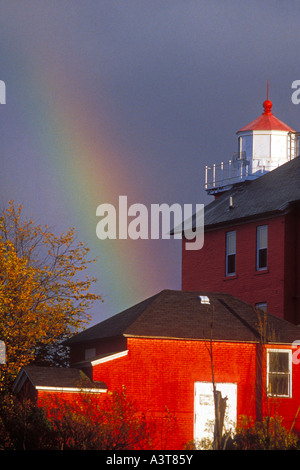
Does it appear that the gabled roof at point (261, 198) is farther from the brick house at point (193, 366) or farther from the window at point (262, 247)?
the brick house at point (193, 366)

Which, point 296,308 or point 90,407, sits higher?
point 296,308

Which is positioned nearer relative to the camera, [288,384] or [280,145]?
[288,384]

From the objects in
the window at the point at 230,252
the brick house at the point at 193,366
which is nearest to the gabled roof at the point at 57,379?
the brick house at the point at 193,366

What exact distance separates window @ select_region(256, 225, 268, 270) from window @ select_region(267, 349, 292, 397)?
827cm

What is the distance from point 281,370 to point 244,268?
10.0 meters

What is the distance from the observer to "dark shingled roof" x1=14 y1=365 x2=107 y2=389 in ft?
114

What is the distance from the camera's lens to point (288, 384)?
1506 inches

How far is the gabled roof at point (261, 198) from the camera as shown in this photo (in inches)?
1810

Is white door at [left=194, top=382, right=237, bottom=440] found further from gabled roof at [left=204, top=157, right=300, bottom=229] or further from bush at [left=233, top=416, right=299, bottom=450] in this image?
gabled roof at [left=204, top=157, right=300, bottom=229]

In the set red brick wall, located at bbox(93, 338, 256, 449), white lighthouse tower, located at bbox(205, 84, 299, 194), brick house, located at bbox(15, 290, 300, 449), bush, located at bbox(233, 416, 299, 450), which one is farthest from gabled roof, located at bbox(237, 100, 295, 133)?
bush, located at bbox(233, 416, 299, 450)
